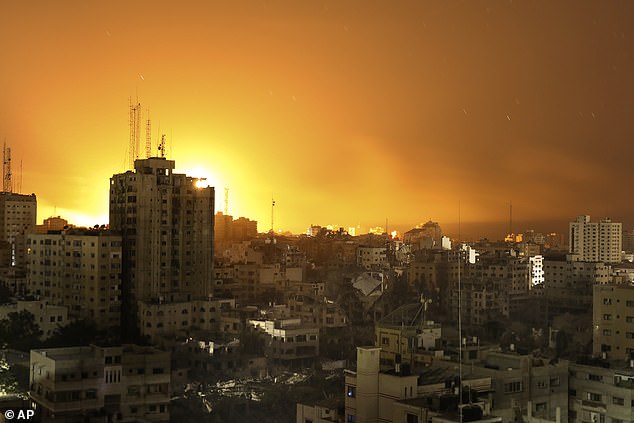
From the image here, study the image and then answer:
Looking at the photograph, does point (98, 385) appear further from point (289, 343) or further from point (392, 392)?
point (289, 343)

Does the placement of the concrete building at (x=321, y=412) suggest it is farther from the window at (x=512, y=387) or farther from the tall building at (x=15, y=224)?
the tall building at (x=15, y=224)

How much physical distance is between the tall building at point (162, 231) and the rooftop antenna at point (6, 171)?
3.09 ft

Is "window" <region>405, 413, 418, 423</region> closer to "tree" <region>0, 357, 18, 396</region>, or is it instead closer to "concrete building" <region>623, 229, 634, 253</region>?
"tree" <region>0, 357, 18, 396</region>

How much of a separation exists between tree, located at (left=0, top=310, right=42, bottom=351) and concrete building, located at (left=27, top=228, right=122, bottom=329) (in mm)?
805

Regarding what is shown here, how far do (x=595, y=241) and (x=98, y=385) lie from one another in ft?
26.4

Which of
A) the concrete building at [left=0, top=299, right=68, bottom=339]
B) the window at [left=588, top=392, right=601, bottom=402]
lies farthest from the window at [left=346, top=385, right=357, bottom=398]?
the concrete building at [left=0, top=299, right=68, bottom=339]

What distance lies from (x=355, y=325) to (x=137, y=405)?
3.70 metres

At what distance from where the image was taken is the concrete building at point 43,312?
631 cm

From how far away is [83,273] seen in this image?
749cm

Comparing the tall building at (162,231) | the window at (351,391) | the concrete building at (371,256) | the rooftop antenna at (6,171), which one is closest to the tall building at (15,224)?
the rooftop antenna at (6,171)

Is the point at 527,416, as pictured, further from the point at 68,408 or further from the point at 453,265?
the point at 453,265

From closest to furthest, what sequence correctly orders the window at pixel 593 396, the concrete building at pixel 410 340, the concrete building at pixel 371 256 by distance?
the window at pixel 593 396
the concrete building at pixel 410 340
the concrete building at pixel 371 256

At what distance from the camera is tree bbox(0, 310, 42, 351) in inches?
226

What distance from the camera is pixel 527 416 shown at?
4277mm
